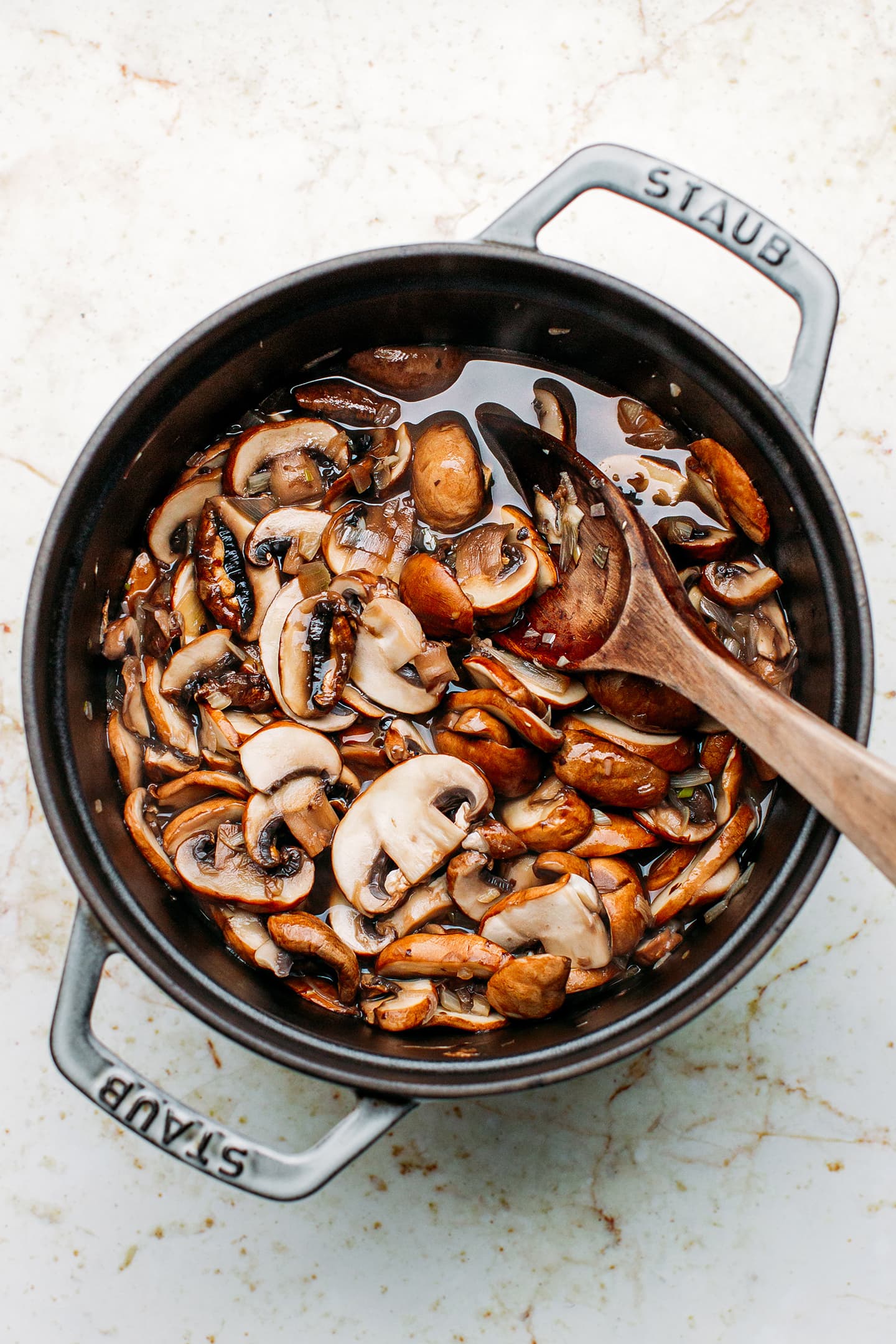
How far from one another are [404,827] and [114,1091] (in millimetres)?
586

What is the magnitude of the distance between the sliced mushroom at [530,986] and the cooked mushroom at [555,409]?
3.01 feet

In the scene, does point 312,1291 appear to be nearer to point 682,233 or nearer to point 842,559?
point 842,559

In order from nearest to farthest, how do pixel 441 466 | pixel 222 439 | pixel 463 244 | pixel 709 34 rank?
pixel 463 244 < pixel 441 466 < pixel 222 439 < pixel 709 34

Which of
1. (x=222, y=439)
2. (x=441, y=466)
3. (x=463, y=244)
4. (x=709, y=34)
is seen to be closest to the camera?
(x=463, y=244)

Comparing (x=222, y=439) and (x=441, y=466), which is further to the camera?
(x=222, y=439)

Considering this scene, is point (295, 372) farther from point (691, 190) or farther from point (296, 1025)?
point (296, 1025)

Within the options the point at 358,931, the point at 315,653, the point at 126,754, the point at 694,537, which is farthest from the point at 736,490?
the point at 126,754

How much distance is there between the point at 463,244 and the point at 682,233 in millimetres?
612

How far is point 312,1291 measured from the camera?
1771 mm

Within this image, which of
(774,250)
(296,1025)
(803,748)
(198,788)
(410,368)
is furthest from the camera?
(410,368)

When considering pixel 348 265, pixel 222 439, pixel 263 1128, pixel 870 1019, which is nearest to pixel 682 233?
pixel 348 265

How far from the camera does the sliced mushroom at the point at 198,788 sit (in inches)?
63.0

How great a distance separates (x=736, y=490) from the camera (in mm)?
1616

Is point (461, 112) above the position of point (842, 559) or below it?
above
